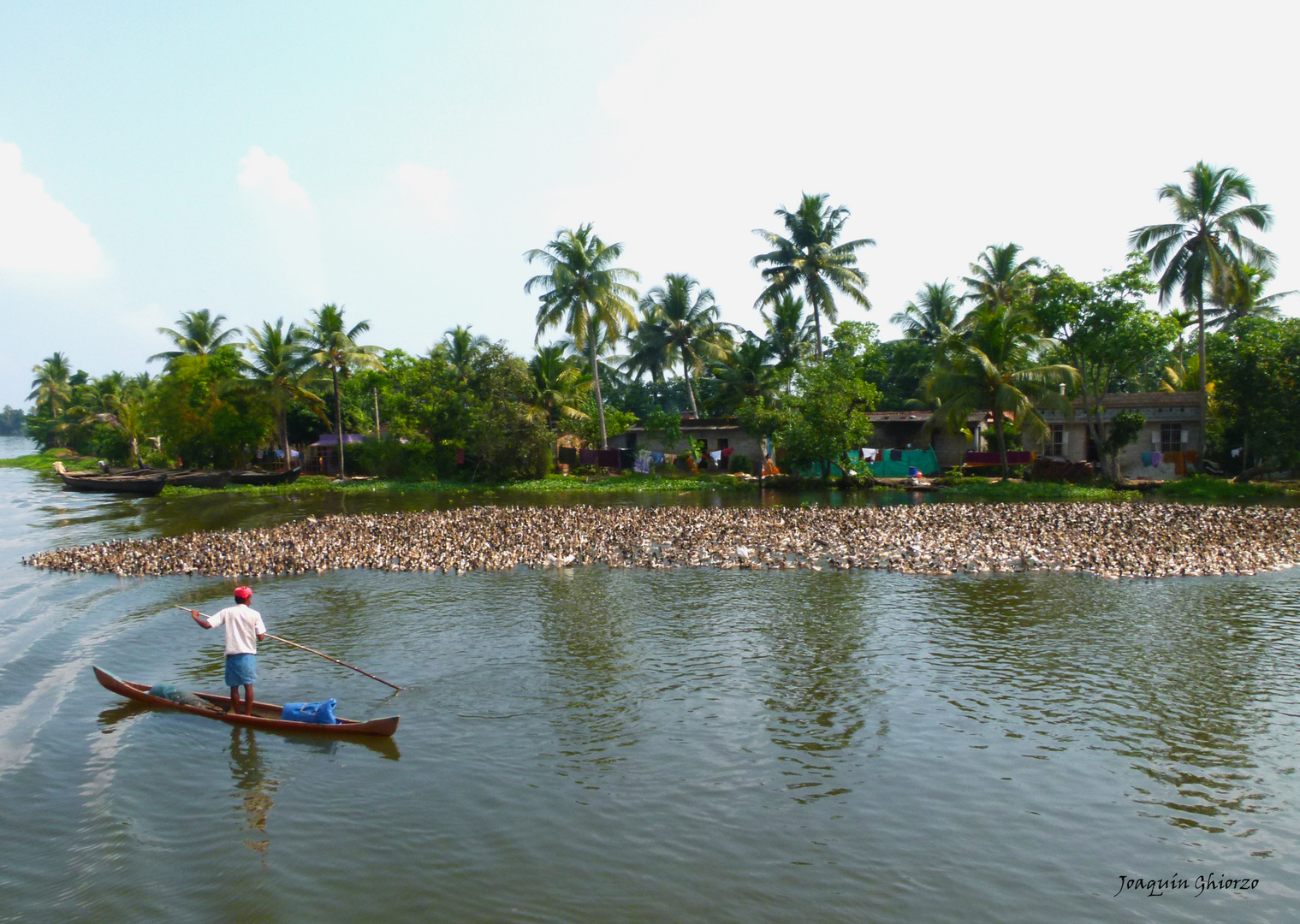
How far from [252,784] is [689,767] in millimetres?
4674

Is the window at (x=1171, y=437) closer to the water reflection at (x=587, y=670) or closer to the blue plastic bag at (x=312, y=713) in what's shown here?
the water reflection at (x=587, y=670)

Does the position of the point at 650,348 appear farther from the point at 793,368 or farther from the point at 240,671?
the point at 240,671

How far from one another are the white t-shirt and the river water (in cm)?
108

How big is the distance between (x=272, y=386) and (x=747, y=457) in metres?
26.0

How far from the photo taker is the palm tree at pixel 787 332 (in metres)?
46.7

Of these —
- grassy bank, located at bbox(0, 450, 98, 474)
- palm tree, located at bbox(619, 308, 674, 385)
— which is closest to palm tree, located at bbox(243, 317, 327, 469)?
palm tree, located at bbox(619, 308, 674, 385)

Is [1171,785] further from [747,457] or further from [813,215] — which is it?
[813,215]

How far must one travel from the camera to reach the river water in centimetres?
689

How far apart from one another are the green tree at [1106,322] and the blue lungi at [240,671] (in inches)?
1272

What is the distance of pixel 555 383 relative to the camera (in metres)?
46.6

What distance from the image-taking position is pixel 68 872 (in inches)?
290

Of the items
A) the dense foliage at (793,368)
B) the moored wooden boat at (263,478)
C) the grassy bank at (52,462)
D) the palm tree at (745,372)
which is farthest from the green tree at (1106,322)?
the grassy bank at (52,462)

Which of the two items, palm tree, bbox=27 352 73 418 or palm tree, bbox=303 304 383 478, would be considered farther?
palm tree, bbox=27 352 73 418

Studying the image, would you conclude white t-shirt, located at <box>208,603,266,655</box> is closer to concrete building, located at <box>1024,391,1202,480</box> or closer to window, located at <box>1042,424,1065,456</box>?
concrete building, located at <box>1024,391,1202,480</box>
